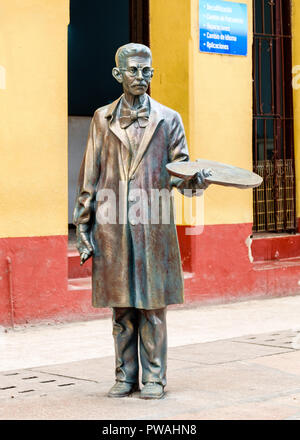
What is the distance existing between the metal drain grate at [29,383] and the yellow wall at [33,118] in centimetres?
249

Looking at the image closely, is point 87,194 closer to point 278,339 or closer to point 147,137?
point 147,137

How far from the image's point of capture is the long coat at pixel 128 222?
6.19 metres

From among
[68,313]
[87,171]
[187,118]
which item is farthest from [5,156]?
[87,171]

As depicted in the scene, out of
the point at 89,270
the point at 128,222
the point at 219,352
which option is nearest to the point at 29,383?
the point at 128,222

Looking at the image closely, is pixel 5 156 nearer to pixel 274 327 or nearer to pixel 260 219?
pixel 274 327

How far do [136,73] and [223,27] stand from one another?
17.7 feet

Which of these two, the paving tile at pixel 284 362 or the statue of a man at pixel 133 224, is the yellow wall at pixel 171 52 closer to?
the paving tile at pixel 284 362

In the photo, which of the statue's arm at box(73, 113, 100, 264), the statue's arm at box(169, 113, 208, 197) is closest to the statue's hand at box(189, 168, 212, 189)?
the statue's arm at box(169, 113, 208, 197)

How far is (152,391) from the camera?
6191 mm

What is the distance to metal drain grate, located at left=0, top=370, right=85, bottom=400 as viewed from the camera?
21.4 feet

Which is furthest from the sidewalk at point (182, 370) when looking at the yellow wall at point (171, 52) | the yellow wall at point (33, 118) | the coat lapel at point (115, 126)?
the yellow wall at point (171, 52)

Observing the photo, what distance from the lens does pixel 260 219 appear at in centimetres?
1269

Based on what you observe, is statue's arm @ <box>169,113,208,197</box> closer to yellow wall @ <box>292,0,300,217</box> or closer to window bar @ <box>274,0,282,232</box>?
window bar @ <box>274,0,282,232</box>

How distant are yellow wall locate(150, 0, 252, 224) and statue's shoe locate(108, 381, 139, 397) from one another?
5.00m
